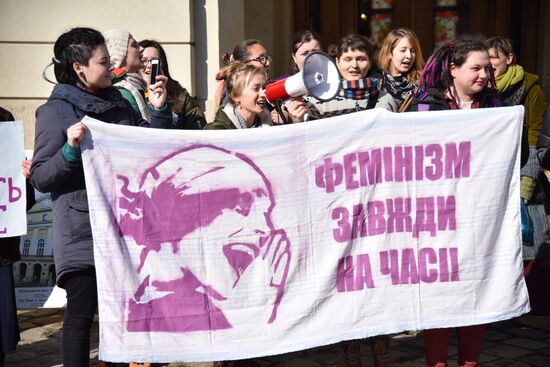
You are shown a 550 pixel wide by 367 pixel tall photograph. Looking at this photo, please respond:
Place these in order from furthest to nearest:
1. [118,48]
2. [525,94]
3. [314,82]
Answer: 1. [525,94]
2. [118,48]
3. [314,82]

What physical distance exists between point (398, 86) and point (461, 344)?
1927mm

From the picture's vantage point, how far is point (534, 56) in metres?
10.0

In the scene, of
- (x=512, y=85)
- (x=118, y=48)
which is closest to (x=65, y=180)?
(x=118, y=48)

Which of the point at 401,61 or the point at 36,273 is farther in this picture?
the point at 36,273

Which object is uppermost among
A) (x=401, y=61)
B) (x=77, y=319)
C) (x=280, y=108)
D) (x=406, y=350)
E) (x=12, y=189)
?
(x=401, y=61)

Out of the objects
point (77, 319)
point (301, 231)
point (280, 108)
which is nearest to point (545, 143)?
point (280, 108)

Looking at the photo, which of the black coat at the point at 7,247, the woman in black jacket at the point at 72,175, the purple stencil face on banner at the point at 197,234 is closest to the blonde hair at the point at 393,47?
the purple stencil face on banner at the point at 197,234

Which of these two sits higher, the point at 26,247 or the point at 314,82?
the point at 314,82

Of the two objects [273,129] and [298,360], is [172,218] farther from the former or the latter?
[298,360]

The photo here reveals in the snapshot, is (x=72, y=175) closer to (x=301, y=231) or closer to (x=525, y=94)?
(x=301, y=231)

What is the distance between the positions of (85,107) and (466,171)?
1.78m

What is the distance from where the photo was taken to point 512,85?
577 centimetres

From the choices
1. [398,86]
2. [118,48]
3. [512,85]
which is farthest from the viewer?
[512,85]

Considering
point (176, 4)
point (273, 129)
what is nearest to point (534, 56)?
point (176, 4)
